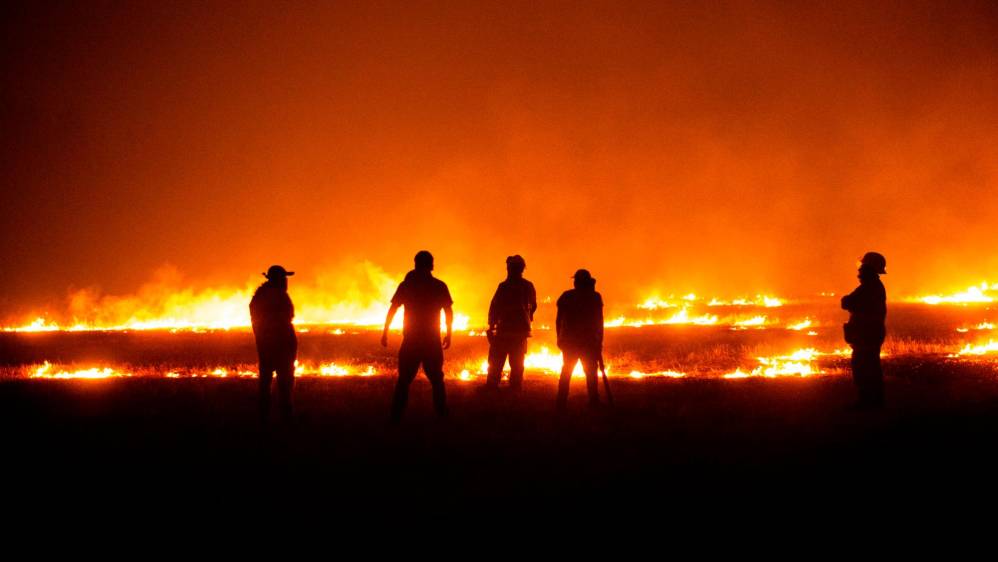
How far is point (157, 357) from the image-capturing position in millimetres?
30422

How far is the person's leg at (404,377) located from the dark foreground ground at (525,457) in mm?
267

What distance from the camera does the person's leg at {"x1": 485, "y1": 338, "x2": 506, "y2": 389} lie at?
48.0ft

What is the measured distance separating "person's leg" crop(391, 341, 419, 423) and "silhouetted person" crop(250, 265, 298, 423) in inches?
68.5

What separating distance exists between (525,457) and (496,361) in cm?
575

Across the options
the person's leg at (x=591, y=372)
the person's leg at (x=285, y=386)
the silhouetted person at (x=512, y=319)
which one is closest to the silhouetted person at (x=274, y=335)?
the person's leg at (x=285, y=386)

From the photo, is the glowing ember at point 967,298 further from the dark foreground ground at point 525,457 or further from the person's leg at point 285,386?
the person's leg at point 285,386

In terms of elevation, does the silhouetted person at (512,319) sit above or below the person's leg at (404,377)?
above

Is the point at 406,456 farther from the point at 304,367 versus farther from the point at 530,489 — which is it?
the point at 304,367

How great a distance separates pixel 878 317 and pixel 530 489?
7.20 metres

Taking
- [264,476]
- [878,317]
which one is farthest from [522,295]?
[264,476]

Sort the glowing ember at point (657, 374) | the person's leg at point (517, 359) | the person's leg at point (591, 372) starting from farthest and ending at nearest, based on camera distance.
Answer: the glowing ember at point (657, 374), the person's leg at point (517, 359), the person's leg at point (591, 372)

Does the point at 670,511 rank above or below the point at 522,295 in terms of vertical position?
below

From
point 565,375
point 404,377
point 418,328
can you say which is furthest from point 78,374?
point 565,375

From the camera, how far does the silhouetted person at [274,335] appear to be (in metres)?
11.8
